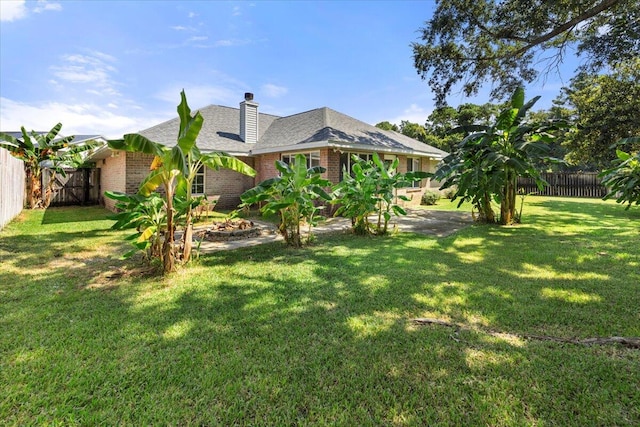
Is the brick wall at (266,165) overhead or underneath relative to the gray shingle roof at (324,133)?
underneath

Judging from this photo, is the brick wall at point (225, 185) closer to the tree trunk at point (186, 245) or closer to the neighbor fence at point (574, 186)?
the tree trunk at point (186, 245)

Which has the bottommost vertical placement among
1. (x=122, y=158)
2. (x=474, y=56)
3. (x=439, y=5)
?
(x=122, y=158)

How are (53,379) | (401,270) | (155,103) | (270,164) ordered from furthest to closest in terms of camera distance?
(155,103) → (270,164) → (401,270) → (53,379)

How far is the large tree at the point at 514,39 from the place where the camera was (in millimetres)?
9109

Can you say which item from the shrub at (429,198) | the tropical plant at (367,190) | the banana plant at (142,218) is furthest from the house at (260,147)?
the banana plant at (142,218)

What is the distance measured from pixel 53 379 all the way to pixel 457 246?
7634 millimetres

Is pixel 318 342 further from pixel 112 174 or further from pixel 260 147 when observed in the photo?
pixel 112 174

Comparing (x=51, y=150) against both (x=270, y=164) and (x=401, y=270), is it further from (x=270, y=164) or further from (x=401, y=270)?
(x=401, y=270)

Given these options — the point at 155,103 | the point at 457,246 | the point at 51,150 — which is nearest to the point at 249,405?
the point at 457,246

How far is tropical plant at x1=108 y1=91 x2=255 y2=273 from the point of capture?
15.0 feet

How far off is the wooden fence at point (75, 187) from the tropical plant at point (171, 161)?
16337 millimetres

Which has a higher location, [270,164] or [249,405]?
→ [270,164]

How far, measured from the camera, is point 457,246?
25.2 feet

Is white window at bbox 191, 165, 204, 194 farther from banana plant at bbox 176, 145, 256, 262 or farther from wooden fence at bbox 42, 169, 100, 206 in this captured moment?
banana plant at bbox 176, 145, 256, 262
